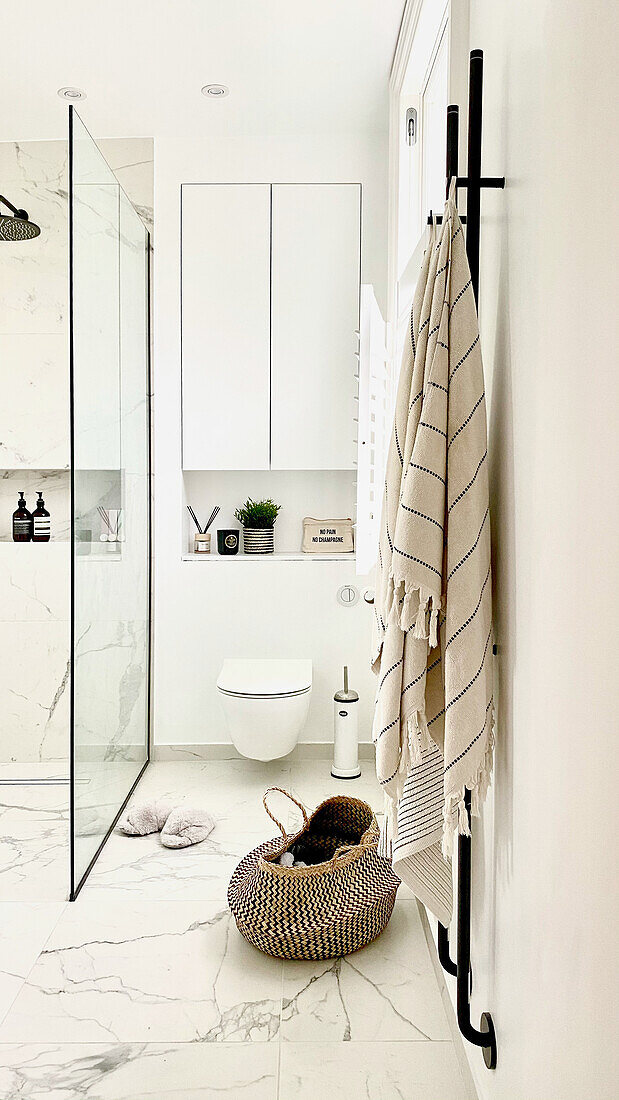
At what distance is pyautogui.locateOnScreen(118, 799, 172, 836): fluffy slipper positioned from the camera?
9.71 ft

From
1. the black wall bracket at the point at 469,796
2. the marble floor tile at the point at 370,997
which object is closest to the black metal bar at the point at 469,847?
the black wall bracket at the point at 469,796

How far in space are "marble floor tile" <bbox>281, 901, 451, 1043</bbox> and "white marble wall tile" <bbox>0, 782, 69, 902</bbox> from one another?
817mm

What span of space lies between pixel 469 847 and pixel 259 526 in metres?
2.39

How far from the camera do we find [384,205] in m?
3.62

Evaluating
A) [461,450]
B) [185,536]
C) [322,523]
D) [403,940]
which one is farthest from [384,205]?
[403,940]

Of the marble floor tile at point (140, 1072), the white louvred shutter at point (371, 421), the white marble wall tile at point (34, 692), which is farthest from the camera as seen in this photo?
the white marble wall tile at point (34, 692)

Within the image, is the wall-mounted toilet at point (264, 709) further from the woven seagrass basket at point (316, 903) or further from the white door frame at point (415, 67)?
the white door frame at point (415, 67)

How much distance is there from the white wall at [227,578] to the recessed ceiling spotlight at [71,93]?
43 cm

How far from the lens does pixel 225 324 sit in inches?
144

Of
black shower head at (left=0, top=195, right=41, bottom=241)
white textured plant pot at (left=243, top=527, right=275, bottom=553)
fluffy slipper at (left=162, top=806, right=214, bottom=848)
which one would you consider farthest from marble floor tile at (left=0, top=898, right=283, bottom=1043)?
black shower head at (left=0, top=195, right=41, bottom=241)

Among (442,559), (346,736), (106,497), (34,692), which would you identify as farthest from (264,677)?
(442,559)

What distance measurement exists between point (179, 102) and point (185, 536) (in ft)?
5.57

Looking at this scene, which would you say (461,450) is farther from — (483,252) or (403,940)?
(403,940)

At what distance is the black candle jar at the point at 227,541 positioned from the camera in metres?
3.76
